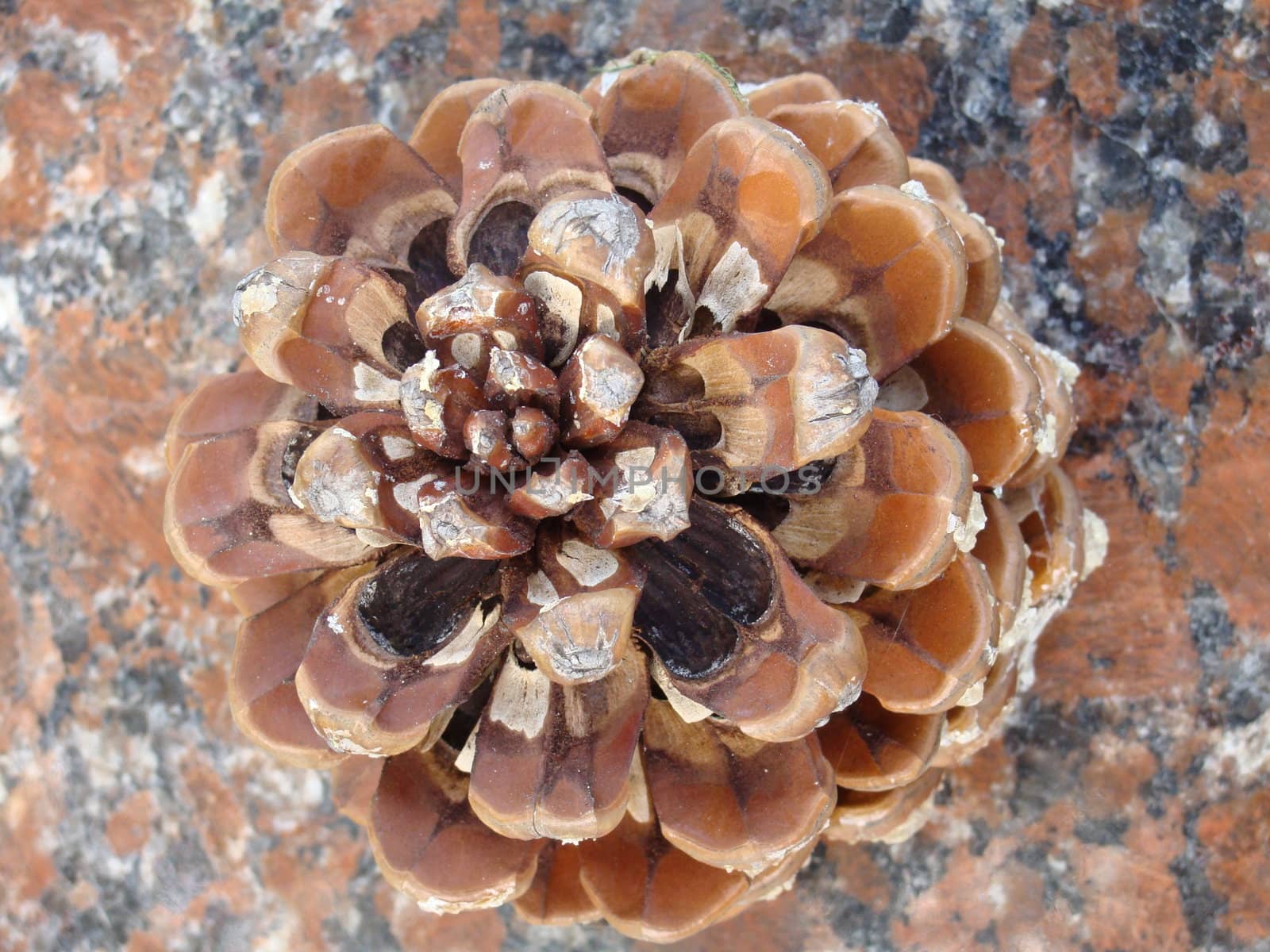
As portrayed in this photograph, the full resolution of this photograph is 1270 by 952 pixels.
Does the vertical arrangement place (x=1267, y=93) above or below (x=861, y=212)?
below

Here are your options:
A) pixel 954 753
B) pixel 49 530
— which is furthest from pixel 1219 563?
pixel 49 530

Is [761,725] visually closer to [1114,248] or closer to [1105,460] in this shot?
[1105,460]

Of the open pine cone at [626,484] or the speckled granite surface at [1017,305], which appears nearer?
the open pine cone at [626,484]

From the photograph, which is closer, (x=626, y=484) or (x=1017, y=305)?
(x=626, y=484)

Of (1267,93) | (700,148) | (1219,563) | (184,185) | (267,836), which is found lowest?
A: (267,836)
